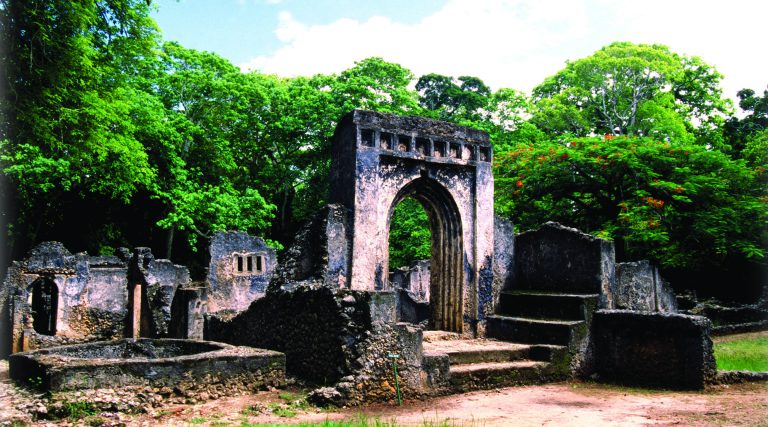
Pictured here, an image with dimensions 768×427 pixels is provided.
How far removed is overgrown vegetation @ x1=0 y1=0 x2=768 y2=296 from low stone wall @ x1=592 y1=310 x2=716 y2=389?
17.4ft

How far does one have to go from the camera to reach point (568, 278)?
12.1 meters

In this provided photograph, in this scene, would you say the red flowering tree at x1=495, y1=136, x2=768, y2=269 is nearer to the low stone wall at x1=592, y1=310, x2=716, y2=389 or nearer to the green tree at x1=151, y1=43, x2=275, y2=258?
the low stone wall at x1=592, y1=310, x2=716, y2=389

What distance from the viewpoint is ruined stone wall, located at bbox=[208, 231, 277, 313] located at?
1709 centimetres

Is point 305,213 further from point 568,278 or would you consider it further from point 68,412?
point 68,412

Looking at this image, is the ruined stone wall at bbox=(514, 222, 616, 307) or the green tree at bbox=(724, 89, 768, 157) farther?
the green tree at bbox=(724, 89, 768, 157)

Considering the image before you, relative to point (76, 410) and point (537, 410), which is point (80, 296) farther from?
point (537, 410)

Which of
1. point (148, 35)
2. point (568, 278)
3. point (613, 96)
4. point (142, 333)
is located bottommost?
point (142, 333)

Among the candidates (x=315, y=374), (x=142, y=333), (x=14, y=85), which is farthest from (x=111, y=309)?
(x=315, y=374)

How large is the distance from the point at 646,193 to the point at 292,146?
53.6 feet

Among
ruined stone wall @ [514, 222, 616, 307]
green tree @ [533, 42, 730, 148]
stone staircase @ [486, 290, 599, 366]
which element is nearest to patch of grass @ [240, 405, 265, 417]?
stone staircase @ [486, 290, 599, 366]

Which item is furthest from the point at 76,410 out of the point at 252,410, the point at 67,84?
the point at 67,84

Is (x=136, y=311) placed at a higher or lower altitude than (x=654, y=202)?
lower

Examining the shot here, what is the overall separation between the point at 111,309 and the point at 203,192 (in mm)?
6210

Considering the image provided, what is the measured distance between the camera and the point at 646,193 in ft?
51.1
